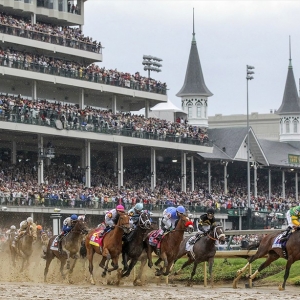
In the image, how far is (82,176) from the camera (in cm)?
5062

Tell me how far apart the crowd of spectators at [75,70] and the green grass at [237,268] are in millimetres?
23717

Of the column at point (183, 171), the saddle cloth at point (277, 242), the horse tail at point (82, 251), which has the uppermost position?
the column at point (183, 171)

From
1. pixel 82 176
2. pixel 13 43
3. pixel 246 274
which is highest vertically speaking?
pixel 13 43

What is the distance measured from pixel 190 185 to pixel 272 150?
45.7ft

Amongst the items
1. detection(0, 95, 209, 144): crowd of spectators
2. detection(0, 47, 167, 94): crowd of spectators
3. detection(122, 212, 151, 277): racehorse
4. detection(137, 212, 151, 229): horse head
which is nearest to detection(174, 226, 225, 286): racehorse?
detection(122, 212, 151, 277): racehorse

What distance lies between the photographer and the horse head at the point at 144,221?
21.8 metres

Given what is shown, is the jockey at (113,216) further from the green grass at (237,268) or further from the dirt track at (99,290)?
the green grass at (237,268)

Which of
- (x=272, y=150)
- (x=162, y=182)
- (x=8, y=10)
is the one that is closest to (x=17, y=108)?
(x=8, y=10)

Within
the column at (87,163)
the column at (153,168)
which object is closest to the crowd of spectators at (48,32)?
the column at (87,163)

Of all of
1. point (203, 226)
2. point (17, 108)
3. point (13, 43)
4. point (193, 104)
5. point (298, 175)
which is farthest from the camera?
point (193, 104)

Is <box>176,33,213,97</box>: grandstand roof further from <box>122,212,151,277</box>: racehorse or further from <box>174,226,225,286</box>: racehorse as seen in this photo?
<box>122,212,151,277</box>: racehorse

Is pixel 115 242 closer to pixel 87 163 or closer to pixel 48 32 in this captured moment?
pixel 87 163

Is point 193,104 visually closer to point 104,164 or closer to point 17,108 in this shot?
point 104,164

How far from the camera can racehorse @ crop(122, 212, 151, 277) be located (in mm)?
22000
